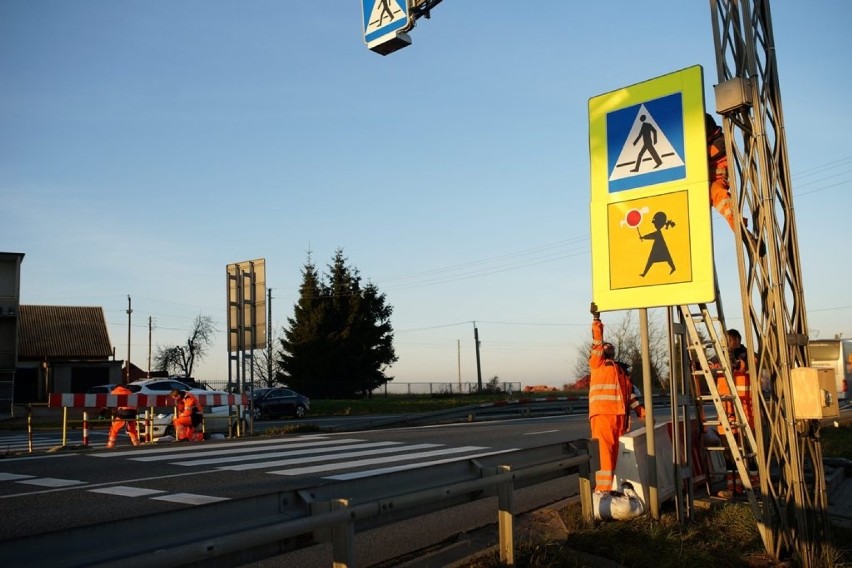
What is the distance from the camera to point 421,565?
17.5 feet

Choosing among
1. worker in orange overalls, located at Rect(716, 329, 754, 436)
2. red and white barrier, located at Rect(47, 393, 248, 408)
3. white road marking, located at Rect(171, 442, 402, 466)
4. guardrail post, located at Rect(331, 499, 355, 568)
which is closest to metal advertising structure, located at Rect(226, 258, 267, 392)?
red and white barrier, located at Rect(47, 393, 248, 408)

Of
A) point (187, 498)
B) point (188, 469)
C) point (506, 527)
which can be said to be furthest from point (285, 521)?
point (188, 469)

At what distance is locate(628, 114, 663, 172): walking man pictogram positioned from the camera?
6.99m

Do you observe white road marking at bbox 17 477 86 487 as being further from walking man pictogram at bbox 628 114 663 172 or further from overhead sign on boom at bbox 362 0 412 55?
walking man pictogram at bbox 628 114 663 172

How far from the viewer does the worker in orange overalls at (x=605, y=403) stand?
782 cm

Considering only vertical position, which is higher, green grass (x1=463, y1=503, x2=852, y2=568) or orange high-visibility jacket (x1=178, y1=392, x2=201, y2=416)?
orange high-visibility jacket (x1=178, y1=392, x2=201, y2=416)

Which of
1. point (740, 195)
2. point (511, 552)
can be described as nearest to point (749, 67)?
point (740, 195)

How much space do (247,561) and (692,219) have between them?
4.64m

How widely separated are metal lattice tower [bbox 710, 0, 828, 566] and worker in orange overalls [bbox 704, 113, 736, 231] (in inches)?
6.8

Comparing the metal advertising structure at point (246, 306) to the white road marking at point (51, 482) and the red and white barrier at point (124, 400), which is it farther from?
the white road marking at point (51, 482)

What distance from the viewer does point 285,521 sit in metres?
3.70

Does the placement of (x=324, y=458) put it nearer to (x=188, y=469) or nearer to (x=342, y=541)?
(x=188, y=469)

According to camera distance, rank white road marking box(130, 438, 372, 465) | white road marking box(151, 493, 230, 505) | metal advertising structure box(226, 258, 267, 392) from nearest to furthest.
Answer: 1. white road marking box(151, 493, 230, 505)
2. white road marking box(130, 438, 372, 465)
3. metal advertising structure box(226, 258, 267, 392)

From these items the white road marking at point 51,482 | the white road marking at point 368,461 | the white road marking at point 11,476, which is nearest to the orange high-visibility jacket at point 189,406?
the white road marking at point 368,461
